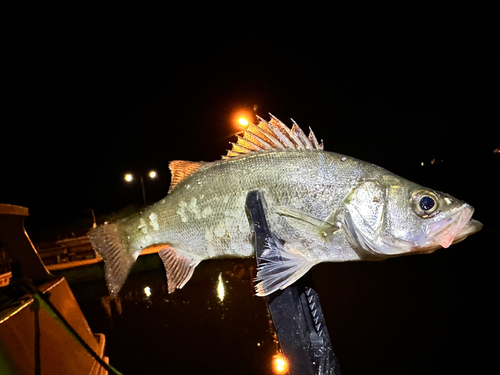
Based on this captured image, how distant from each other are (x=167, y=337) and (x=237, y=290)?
277cm

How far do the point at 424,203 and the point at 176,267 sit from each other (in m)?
1.79

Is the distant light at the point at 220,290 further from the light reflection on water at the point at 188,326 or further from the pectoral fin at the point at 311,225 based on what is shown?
the pectoral fin at the point at 311,225

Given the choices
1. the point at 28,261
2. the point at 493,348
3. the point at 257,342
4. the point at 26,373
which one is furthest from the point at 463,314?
the point at 28,261

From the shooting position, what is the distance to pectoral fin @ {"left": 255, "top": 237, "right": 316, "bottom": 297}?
1.67 m

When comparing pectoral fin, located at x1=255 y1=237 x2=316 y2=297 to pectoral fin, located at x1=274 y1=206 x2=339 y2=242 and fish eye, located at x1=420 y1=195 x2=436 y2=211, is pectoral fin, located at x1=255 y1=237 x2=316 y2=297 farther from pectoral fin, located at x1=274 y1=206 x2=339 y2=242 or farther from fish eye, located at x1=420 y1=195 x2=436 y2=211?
fish eye, located at x1=420 y1=195 x2=436 y2=211

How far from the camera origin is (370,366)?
529 cm

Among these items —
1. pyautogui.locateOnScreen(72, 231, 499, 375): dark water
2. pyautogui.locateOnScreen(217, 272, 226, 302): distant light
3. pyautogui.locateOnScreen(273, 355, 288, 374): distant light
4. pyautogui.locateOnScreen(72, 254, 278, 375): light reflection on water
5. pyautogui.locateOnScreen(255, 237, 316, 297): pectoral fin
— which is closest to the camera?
pyautogui.locateOnScreen(255, 237, 316, 297): pectoral fin

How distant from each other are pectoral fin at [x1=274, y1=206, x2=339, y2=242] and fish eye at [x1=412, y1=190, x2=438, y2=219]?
21.0 inches

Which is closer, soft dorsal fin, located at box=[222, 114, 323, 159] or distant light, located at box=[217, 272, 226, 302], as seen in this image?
soft dorsal fin, located at box=[222, 114, 323, 159]

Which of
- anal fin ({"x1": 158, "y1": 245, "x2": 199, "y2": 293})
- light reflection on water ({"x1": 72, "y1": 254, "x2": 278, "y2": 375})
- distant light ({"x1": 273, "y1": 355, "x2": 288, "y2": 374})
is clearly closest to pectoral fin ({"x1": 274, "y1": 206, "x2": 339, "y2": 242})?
anal fin ({"x1": 158, "y1": 245, "x2": 199, "y2": 293})

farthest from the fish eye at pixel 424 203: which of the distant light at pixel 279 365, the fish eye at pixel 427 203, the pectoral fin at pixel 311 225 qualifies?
the distant light at pixel 279 365

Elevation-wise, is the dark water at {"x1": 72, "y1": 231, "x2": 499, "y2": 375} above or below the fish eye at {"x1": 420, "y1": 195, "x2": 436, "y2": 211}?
below

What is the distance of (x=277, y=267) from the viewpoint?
1.72 m

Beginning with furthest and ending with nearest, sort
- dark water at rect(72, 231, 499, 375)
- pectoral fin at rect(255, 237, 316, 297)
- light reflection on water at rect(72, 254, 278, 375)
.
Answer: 1. light reflection on water at rect(72, 254, 278, 375)
2. dark water at rect(72, 231, 499, 375)
3. pectoral fin at rect(255, 237, 316, 297)
